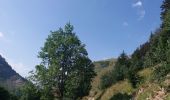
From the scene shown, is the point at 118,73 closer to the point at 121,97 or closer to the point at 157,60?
the point at 121,97

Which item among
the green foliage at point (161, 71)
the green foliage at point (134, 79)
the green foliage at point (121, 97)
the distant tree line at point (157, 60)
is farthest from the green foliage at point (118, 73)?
the green foliage at point (161, 71)

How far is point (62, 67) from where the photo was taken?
51906mm

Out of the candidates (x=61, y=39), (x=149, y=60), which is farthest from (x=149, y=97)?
(x=61, y=39)

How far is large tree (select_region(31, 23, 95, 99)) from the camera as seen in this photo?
2035 inches

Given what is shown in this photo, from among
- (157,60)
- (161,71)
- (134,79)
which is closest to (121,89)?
(134,79)

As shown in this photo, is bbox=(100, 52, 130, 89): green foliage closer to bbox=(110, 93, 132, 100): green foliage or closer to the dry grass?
the dry grass

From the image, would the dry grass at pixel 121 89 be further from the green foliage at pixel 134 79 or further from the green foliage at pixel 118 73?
the green foliage at pixel 118 73

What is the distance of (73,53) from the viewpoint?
2076 inches

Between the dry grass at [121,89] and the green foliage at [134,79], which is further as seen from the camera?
the dry grass at [121,89]

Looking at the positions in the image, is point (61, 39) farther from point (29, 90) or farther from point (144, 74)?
point (144, 74)

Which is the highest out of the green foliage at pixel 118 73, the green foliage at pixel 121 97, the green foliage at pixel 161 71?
the green foliage at pixel 118 73

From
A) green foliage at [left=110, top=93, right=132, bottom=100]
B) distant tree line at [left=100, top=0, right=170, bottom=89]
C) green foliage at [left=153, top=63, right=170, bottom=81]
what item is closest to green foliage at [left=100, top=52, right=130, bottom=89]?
distant tree line at [left=100, top=0, right=170, bottom=89]

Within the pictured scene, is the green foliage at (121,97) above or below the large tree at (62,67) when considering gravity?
below

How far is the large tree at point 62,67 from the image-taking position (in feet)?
170
